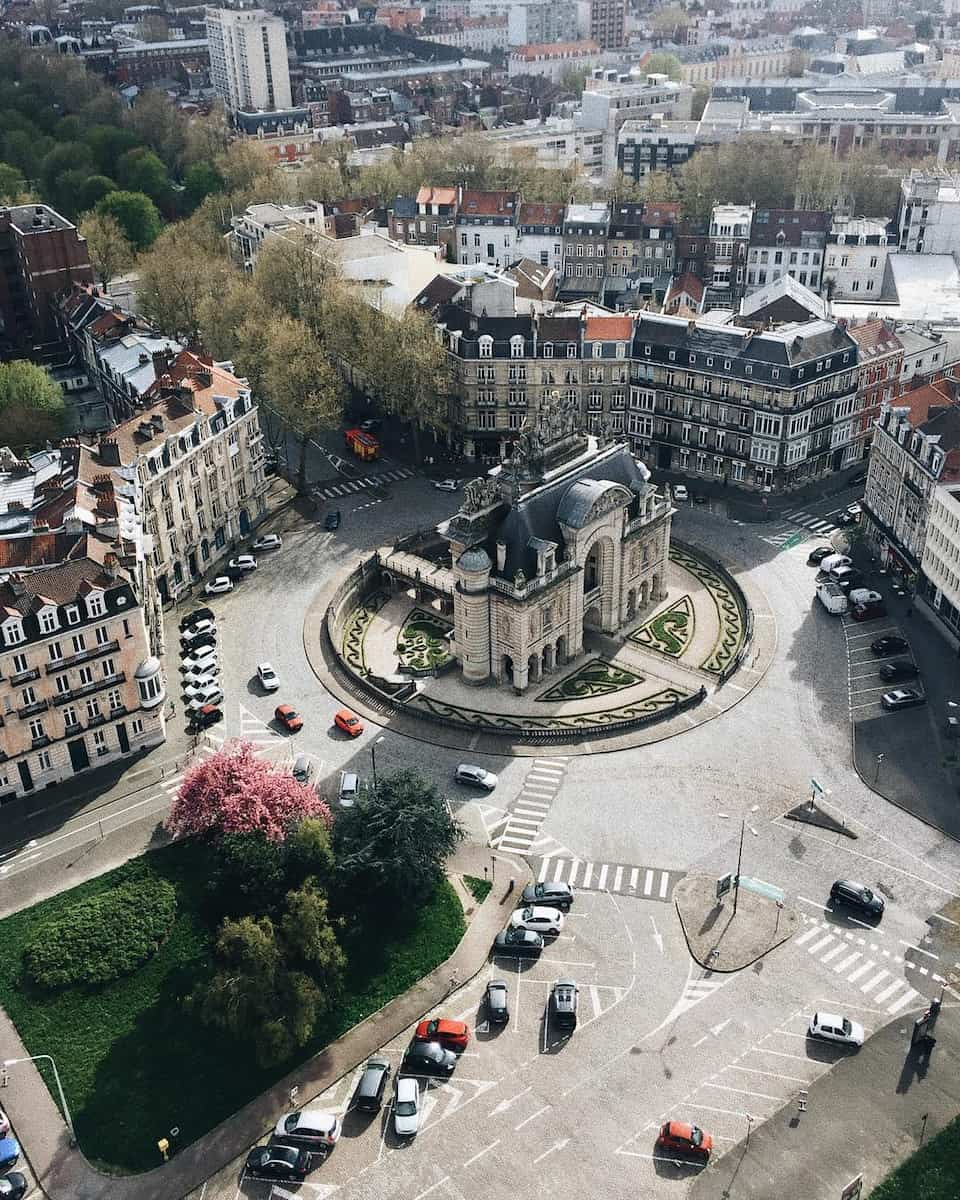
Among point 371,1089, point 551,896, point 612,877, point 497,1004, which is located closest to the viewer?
point 371,1089

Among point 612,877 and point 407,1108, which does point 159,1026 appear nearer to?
point 407,1108

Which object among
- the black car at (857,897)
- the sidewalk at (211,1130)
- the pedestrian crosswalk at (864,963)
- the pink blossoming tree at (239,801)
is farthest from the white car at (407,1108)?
the black car at (857,897)

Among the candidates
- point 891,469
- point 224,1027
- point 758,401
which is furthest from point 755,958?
point 758,401

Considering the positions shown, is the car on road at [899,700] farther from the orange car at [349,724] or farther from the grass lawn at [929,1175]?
the orange car at [349,724]

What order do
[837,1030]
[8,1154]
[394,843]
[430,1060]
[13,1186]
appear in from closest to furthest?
[13,1186] → [8,1154] → [430,1060] → [837,1030] → [394,843]

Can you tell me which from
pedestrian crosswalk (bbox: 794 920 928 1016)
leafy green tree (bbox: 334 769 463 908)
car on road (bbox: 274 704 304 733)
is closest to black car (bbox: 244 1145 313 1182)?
leafy green tree (bbox: 334 769 463 908)

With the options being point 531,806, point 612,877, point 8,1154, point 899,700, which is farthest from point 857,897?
point 8,1154
